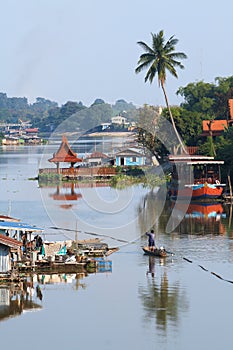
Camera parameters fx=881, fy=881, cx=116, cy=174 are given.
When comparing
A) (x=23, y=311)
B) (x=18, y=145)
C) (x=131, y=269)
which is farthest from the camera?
(x=18, y=145)

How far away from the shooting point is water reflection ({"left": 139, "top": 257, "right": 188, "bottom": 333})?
18453 millimetres

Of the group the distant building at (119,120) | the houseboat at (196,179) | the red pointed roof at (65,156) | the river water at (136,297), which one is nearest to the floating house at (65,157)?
the red pointed roof at (65,156)

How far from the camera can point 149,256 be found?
84.4ft

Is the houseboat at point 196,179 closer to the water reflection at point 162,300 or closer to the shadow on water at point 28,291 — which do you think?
the water reflection at point 162,300

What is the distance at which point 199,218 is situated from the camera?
3562 cm

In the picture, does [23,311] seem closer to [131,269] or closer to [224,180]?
[131,269]

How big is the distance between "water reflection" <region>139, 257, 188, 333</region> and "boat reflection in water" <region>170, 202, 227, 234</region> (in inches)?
350

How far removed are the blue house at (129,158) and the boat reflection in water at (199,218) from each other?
75.1ft

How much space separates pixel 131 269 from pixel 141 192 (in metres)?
24.6

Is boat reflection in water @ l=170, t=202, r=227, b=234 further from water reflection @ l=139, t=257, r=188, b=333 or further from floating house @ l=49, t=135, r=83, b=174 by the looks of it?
floating house @ l=49, t=135, r=83, b=174

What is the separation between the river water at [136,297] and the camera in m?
17.2

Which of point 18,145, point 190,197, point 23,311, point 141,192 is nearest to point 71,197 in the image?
point 141,192

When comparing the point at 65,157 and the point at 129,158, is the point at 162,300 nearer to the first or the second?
the point at 65,157

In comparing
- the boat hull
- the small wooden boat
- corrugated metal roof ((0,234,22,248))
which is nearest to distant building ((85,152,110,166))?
the boat hull
